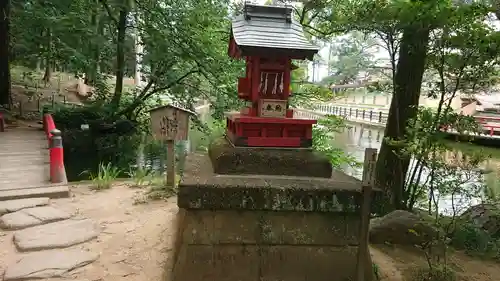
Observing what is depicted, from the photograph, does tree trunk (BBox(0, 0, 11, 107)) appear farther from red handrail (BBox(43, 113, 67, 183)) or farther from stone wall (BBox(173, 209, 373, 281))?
stone wall (BBox(173, 209, 373, 281))

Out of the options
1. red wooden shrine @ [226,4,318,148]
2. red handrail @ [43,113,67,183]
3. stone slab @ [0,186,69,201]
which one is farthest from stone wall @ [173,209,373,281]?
red handrail @ [43,113,67,183]

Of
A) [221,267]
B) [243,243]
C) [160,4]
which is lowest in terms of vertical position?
[221,267]

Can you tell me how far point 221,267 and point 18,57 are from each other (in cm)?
1365

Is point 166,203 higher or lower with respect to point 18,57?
lower

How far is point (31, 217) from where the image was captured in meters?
4.88

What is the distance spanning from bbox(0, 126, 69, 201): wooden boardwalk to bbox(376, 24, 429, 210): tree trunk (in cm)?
562

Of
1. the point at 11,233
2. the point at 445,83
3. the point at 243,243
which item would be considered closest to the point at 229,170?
the point at 243,243

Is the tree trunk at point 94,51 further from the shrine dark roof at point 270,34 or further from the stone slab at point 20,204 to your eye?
the shrine dark roof at point 270,34

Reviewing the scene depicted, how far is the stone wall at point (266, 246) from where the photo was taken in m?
3.67

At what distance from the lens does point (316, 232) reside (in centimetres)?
383

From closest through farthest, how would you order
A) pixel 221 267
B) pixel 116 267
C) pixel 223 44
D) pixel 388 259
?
pixel 221 267 → pixel 116 267 → pixel 388 259 → pixel 223 44

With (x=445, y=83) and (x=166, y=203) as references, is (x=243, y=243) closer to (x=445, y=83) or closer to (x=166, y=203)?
(x=166, y=203)

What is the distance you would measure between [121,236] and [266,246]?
2.14 meters

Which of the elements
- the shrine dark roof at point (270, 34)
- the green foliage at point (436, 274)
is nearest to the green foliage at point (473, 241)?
the green foliage at point (436, 274)
